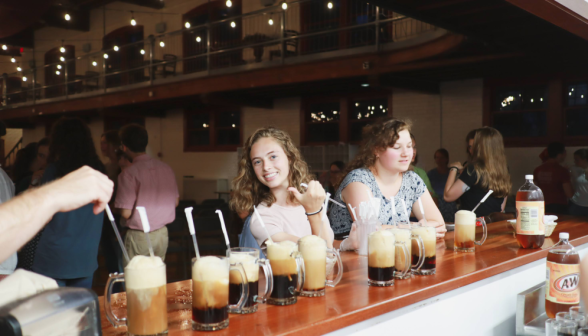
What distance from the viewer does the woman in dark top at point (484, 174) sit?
3805mm

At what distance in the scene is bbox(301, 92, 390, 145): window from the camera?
30.9 feet

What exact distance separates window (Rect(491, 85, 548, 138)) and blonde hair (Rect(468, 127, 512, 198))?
13.9ft

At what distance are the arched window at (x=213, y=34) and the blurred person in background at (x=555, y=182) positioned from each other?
7.31m

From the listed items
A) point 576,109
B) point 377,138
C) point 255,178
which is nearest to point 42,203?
point 255,178

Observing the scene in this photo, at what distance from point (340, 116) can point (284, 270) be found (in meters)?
8.64

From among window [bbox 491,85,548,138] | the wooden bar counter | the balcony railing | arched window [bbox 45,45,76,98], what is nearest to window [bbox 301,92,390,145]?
the balcony railing

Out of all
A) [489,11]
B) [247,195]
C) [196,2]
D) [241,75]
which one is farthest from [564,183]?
[196,2]

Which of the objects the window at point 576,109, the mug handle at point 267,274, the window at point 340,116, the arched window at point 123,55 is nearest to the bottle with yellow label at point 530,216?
the mug handle at point 267,274

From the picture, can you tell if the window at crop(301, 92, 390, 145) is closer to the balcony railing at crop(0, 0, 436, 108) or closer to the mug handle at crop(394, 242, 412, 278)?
the balcony railing at crop(0, 0, 436, 108)

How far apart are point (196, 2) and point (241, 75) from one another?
4442 millimetres

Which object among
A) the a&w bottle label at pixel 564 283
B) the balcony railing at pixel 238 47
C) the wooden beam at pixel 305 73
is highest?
the balcony railing at pixel 238 47

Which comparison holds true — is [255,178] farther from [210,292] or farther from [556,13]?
[556,13]

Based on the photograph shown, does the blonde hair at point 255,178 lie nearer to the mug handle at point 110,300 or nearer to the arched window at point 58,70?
the mug handle at point 110,300

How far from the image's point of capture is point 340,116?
32.3 ft
